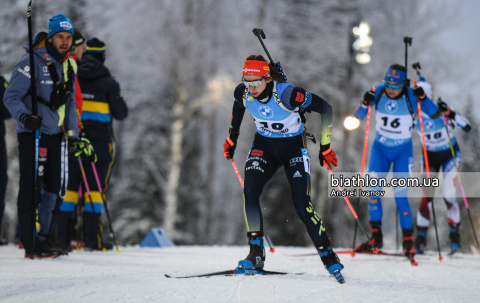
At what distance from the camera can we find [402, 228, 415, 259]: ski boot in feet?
18.8

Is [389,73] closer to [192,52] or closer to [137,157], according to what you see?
[192,52]

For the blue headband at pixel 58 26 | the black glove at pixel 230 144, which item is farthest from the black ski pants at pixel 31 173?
the black glove at pixel 230 144

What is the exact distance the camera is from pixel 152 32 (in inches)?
728

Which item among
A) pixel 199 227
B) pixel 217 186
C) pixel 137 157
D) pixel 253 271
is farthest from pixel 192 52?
pixel 253 271

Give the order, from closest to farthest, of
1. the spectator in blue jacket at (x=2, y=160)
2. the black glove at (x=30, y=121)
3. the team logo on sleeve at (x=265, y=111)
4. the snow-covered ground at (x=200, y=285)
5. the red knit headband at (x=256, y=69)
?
the snow-covered ground at (x=200, y=285)
the red knit headband at (x=256, y=69)
the team logo on sleeve at (x=265, y=111)
the black glove at (x=30, y=121)
the spectator in blue jacket at (x=2, y=160)

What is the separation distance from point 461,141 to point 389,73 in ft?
44.4

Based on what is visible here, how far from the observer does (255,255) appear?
3.96 metres

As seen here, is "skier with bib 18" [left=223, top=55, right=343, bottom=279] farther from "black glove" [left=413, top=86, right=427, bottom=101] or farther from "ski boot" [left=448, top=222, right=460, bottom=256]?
"ski boot" [left=448, top=222, right=460, bottom=256]

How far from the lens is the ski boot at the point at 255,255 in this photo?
3908 mm

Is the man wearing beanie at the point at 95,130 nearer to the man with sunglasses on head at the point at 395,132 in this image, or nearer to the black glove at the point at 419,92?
the man with sunglasses on head at the point at 395,132

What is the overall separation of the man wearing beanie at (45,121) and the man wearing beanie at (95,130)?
113cm

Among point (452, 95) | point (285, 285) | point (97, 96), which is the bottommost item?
point (285, 285)

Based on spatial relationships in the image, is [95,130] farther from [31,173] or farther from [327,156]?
[327,156]

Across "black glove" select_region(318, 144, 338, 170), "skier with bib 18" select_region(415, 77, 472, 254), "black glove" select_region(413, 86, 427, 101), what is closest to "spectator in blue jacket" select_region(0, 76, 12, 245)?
"black glove" select_region(318, 144, 338, 170)
